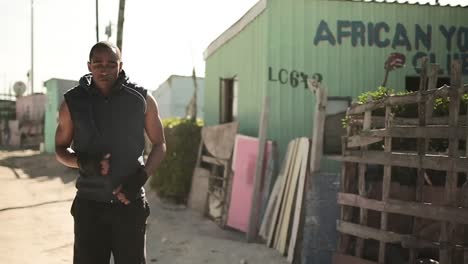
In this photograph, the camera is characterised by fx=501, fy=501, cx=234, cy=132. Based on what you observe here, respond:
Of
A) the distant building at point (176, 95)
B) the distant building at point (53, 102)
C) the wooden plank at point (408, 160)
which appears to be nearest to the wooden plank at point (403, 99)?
the wooden plank at point (408, 160)

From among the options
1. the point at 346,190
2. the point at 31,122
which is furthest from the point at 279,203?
the point at 31,122

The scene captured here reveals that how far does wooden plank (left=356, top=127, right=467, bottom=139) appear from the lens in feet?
15.2

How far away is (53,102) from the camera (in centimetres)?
2767

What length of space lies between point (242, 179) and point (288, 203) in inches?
78.6

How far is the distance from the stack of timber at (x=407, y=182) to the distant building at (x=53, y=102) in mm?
22739

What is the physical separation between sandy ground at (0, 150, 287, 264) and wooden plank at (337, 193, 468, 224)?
59.9 inches

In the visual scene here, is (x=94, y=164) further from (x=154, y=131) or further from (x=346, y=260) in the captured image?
(x=346, y=260)

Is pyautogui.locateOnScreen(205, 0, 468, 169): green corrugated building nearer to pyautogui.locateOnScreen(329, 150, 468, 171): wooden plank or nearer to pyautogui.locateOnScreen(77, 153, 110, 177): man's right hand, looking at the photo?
pyautogui.locateOnScreen(329, 150, 468, 171): wooden plank

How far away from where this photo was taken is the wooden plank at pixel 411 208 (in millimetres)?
4582

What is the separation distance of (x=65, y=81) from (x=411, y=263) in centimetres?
2482

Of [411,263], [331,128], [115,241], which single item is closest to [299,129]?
[331,128]

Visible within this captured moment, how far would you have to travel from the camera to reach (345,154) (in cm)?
589

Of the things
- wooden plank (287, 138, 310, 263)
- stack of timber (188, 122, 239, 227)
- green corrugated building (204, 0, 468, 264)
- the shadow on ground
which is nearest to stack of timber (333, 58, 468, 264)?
wooden plank (287, 138, 310, 263)

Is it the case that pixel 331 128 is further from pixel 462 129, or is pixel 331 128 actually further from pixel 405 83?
pixel 462 129
